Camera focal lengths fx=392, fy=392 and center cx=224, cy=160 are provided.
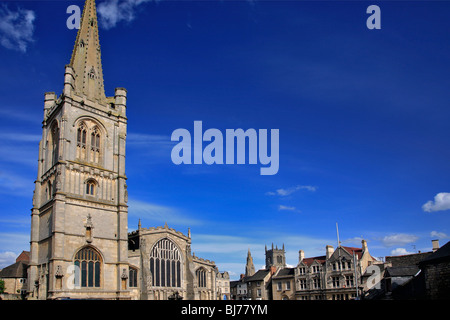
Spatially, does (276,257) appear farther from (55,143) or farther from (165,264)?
(55,143)

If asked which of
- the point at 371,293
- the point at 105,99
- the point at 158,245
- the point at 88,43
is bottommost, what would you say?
the point at 371,293

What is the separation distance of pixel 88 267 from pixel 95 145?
15.0 metres

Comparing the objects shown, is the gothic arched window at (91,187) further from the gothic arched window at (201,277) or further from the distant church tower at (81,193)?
the gothic arched window at (201,277)

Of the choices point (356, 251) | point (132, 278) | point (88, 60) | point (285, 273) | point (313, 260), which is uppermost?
point (88, 60)

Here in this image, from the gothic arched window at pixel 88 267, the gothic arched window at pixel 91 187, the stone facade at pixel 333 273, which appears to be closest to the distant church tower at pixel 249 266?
the stone facade at pixel 333 273

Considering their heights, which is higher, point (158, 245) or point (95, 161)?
point (95, 161)

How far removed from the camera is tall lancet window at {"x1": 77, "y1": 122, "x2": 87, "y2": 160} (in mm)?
47625

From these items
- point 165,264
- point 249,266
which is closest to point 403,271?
point 165,264

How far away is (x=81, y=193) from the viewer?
150 feet

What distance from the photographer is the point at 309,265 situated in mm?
69812
